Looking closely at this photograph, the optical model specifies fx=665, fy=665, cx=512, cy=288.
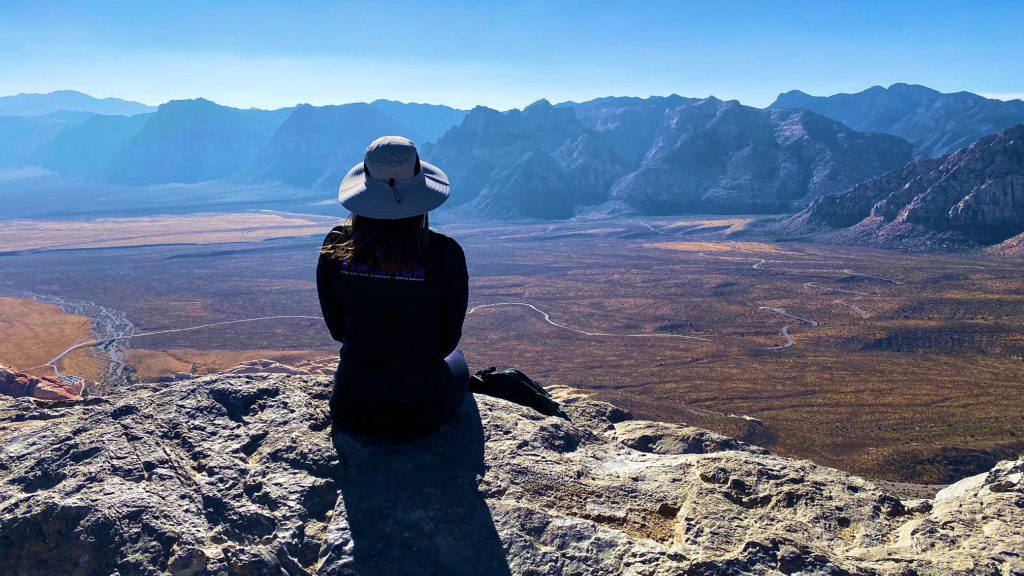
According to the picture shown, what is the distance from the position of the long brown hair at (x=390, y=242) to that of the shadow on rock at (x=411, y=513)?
132 centimetres

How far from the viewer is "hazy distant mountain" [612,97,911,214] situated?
12875 cm

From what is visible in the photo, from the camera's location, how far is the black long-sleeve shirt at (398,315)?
4.27m

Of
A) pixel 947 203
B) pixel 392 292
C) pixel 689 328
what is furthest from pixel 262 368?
pixel 947 203

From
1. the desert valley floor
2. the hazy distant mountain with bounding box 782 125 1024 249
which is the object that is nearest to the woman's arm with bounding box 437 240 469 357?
the desert valley floor

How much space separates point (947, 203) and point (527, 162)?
294 feet

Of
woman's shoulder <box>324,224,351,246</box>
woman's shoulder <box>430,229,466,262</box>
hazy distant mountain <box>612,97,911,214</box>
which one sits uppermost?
hazy distant mountain <box>612,97,911,214</box>

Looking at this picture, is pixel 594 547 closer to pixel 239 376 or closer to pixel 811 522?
pixel 811 522

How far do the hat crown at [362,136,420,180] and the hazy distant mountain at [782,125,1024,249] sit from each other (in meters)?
92.6

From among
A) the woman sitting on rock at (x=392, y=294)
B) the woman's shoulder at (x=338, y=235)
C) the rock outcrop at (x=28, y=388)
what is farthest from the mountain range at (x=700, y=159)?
the woman's shoulder at (x=338, y=235)

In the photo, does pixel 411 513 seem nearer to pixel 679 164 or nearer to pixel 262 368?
pixel 262 368

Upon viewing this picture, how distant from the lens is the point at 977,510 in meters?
4.67

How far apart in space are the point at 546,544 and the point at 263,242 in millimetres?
118303

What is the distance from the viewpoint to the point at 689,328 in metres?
51.2

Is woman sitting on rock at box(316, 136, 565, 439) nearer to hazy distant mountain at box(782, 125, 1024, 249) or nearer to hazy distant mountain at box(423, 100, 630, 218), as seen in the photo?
hazy distant mountain at box(782, 125, 1024, 249)
